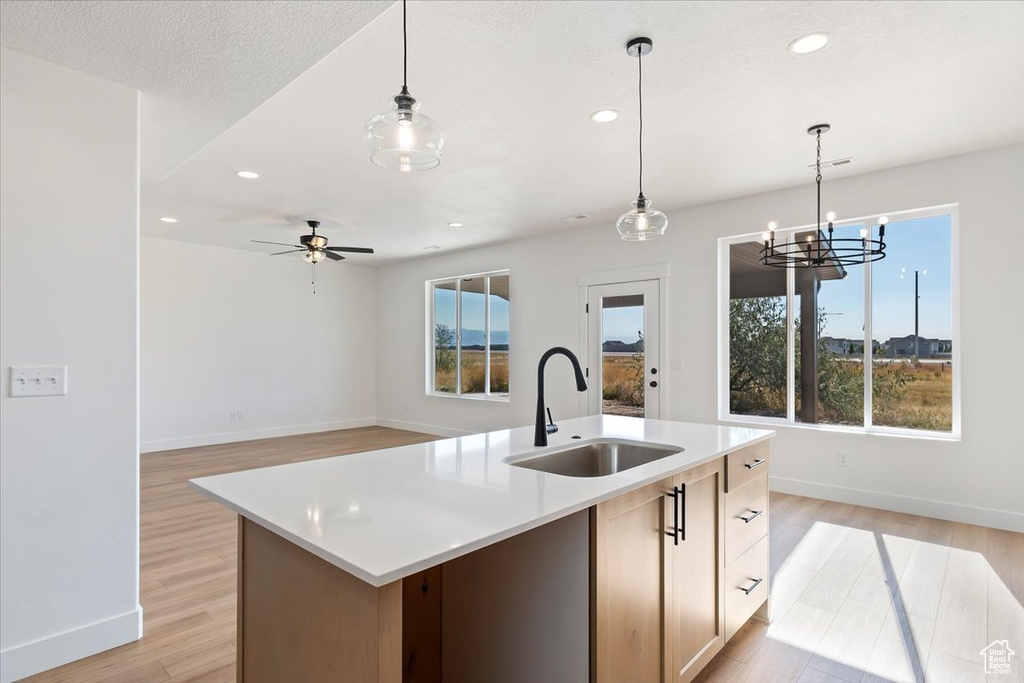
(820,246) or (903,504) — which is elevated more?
(820,246)

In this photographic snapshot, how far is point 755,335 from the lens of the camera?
4.89 meters

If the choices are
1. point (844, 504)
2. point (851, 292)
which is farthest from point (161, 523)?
point (851, 292)

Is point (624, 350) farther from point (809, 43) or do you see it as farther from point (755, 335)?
point (809, 43)

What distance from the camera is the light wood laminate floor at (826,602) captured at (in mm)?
2088

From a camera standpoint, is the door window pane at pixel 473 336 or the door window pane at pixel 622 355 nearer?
the door window pane at pixel 622 355

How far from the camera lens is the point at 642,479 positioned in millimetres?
1567

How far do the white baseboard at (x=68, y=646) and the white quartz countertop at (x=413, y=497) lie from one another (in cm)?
128

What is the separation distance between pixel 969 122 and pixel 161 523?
6.03 meters

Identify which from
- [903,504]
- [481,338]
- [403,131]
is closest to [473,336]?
[481,338]

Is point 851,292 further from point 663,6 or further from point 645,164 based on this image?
point 663,6

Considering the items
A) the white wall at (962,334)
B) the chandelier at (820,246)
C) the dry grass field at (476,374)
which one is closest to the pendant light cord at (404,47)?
the chandelier at (820,246)

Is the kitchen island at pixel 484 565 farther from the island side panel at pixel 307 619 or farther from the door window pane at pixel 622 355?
the door window pane at pixel 622 355

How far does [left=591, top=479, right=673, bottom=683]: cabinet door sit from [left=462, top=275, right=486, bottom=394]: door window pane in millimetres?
5798

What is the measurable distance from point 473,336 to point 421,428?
1.68 m
